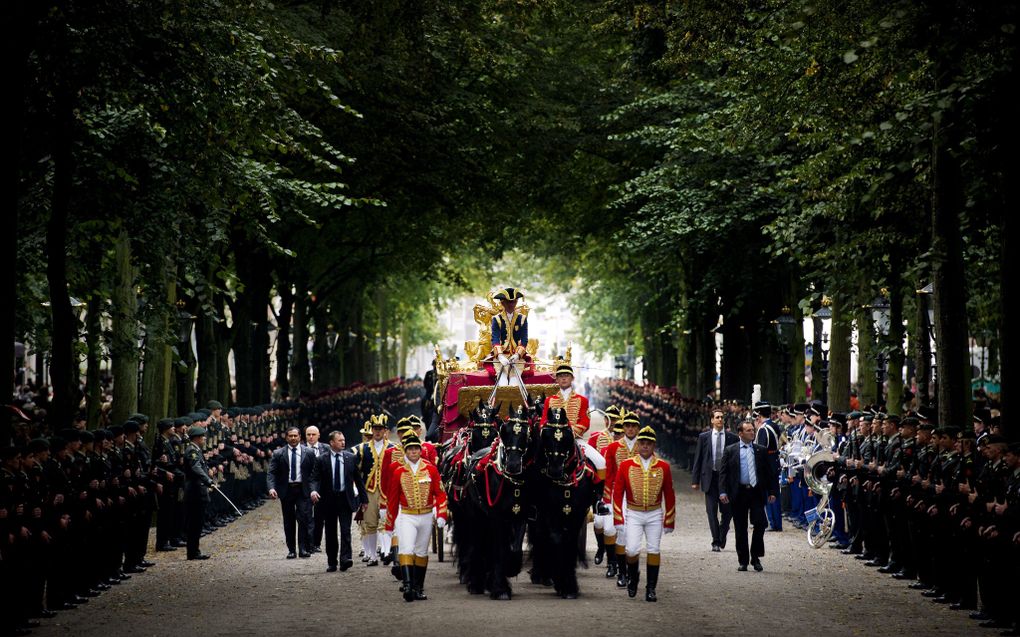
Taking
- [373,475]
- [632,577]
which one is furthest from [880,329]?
[632,577]

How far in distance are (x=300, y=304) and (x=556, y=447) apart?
3127cm

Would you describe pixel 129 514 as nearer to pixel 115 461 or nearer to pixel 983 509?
pixel 115 461

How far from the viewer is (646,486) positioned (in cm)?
1661

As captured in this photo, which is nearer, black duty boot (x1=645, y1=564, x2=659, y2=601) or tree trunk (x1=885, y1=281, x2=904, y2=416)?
black duty boot (x1=645, y1=564, x2=659, y2=601)

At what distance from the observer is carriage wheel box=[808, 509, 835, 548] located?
2205 cm

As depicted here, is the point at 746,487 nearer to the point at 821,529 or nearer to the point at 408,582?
the point at 821,529

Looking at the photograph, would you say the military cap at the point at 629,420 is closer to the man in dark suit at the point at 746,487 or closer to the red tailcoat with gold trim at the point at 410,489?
the man in dark suit at the point at 746,487

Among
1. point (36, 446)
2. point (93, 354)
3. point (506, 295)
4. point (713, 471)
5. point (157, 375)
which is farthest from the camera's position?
point (157, 375)

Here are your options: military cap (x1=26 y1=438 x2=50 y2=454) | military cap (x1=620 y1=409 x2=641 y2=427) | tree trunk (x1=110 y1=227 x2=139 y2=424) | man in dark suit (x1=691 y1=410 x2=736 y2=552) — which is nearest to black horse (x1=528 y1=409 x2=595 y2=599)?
military cap (x1=620 y1=409 x2=641 y2=427)

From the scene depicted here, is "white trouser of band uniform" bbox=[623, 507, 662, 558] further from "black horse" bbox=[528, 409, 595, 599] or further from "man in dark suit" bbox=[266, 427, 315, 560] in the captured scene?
"man in dark suit" bbox=[266, 427, 315, 560]

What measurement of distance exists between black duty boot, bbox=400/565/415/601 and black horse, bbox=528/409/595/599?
141 centimetres

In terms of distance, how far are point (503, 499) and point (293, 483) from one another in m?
5.19

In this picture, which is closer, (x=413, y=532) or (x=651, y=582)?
(x=651, y=582)

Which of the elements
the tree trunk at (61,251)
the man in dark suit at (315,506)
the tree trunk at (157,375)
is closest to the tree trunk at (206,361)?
the tree trunk at (157,375)
